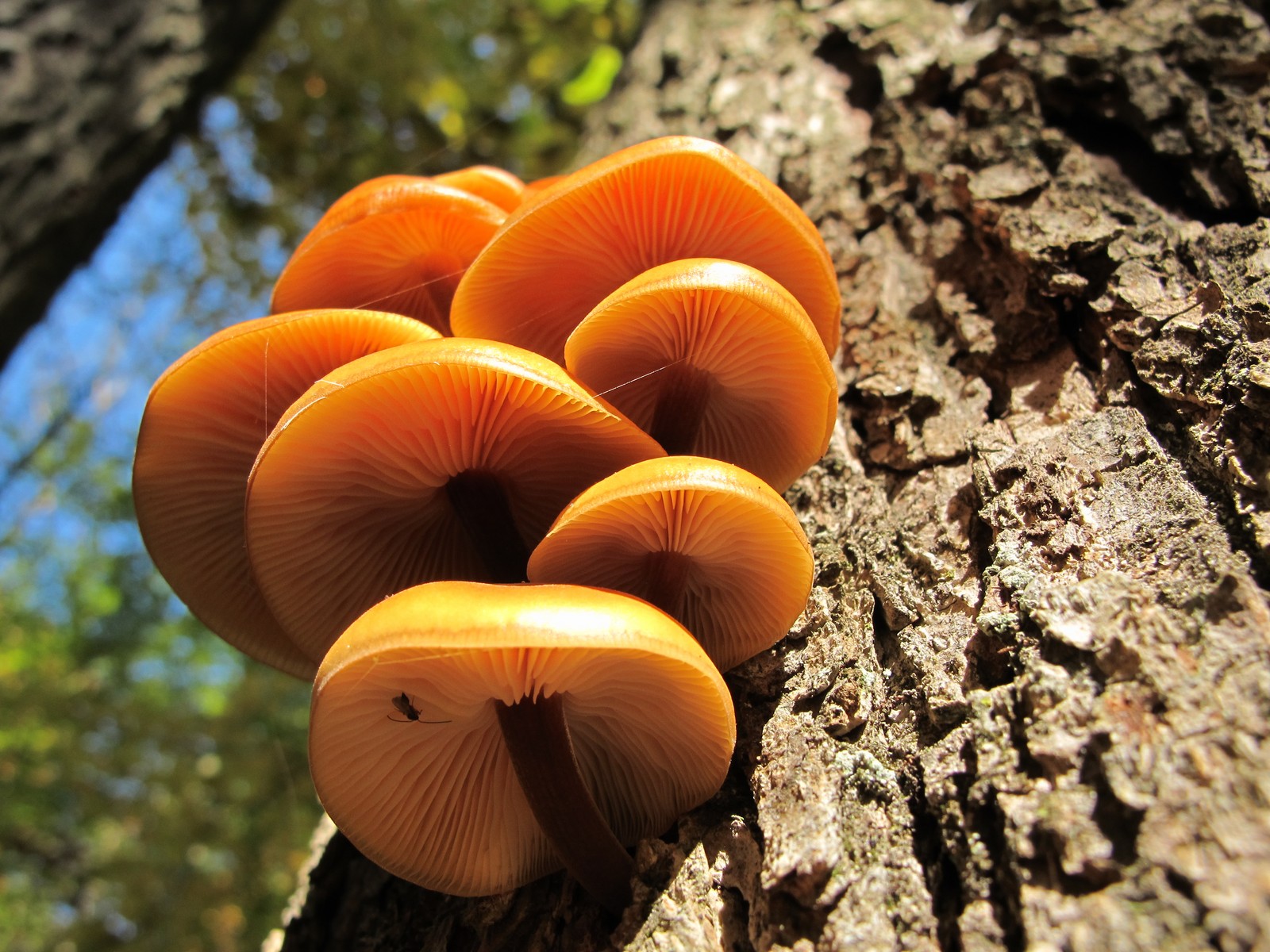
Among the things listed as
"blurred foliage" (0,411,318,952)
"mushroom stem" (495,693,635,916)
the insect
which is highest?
the insect

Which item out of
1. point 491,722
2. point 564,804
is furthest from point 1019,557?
point 491,722

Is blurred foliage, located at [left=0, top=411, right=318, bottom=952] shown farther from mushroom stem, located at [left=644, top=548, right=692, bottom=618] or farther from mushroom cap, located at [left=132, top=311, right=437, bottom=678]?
mushroom stem, located at [left=644, top=548, right=692, bottom=618]

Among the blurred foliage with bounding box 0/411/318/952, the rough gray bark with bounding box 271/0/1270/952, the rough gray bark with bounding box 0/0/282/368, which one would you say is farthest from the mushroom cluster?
the blurred foliage with bounding box 0/411/318/952

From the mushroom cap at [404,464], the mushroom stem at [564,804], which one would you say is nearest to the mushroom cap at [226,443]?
the mushroom cap at [404,464]

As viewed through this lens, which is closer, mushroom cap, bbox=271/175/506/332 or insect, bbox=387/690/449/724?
insect, bbox=387/690/449/724

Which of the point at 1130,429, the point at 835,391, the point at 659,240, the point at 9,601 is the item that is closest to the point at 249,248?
the point at 659,240

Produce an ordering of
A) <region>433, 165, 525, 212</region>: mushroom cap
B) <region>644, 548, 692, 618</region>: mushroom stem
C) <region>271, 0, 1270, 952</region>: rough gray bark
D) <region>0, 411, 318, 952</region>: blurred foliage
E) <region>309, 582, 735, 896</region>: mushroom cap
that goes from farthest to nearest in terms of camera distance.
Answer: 1. <region>0, 411, 318, 952</region>: blurred foliage
2. <region>433, 165, 525, 212</region>: mushroom cap
3. <region>644, 548, 692, 618</region>: mushroom stem
4. <region>309, 582, 735, 896</region>: mushroom cap
5. <region>271, 0, 1270, 952</region>: rough gray bark

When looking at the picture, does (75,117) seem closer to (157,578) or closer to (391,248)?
(391,248)
